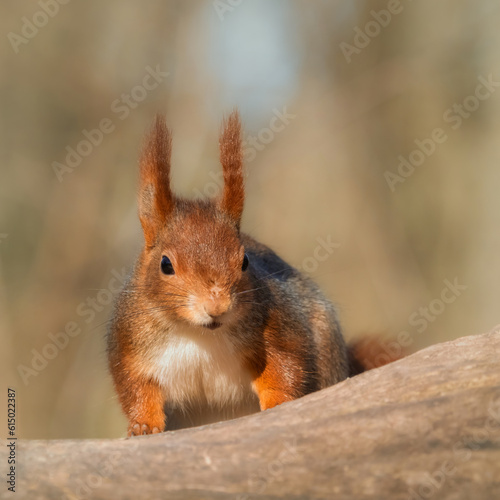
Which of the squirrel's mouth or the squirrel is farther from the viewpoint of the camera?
the squirrel

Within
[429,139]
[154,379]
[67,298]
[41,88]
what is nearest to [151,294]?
[154,379]

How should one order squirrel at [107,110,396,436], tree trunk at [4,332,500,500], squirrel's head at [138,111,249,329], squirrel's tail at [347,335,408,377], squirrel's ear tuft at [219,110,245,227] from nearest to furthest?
tree trunk at [4,332,500,500] → squirrel's head at [138,111,249,329] → squirrel at [107,110,396,436] → squirrel's ear tuft at [219,110,245,227] → squirrel's tail at [347,335,408,377]

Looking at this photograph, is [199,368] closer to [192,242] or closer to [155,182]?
[192,242]

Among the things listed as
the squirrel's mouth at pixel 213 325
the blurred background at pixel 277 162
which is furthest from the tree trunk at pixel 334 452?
the blurred background at pixel 277 162

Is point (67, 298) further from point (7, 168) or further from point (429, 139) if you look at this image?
point (429, 139)

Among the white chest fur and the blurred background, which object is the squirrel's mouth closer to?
the white chest fur

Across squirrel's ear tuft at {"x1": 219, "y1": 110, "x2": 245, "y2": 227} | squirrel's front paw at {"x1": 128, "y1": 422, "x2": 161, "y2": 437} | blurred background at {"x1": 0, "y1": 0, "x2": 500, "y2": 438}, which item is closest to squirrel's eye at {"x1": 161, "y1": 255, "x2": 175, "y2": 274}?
squirrel's ear tuft at {"x1": 219, "y1": 110, "x2": 245, "y2": 227}
